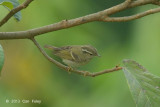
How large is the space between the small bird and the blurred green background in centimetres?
30

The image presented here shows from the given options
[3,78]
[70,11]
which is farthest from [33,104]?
[70,11]

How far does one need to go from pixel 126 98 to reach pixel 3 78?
2.93 feet

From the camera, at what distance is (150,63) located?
2834 mm

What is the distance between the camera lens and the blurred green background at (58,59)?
270cm

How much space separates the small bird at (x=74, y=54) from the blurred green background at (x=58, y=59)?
0.99 feet

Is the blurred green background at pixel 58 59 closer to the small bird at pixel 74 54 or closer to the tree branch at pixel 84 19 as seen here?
the small bird at pixel 74 54

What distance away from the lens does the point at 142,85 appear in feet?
3.81

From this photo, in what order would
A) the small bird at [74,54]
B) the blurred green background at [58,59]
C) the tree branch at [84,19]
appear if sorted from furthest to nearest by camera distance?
the blurred green background at [58,59]
the small bird at [74,54]
the tree branch at [84,19]

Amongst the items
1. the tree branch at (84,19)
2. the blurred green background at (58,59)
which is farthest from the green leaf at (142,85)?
the blurred green background at (58,59)

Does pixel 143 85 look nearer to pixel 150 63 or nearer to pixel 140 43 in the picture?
pixel 150 63

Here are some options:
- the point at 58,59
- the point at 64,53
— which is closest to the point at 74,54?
the point at 64,53

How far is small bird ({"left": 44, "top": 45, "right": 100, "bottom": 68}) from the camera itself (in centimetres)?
237

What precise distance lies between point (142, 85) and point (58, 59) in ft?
5.95

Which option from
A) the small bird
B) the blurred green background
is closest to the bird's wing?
the small bird
